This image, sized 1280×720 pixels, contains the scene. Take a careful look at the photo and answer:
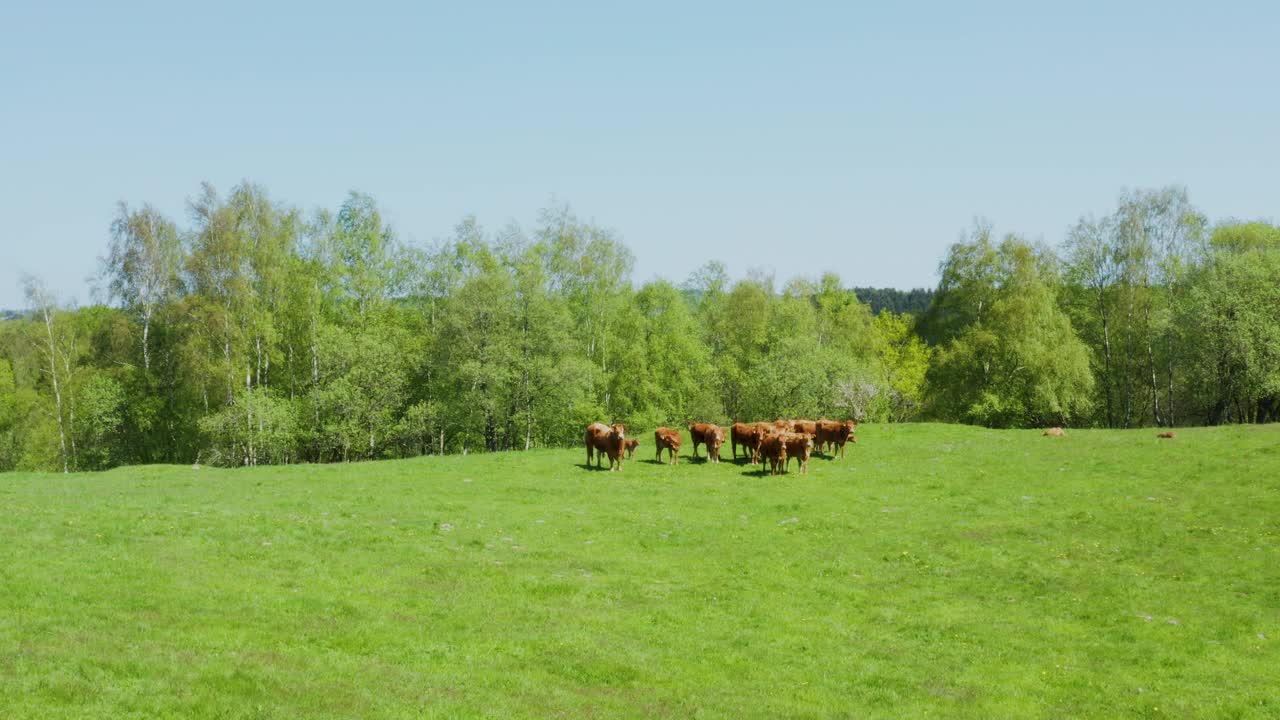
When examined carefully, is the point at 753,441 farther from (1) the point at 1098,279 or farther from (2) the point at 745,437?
(1) the point at 1098,279

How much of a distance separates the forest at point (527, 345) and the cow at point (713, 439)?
20611 mm

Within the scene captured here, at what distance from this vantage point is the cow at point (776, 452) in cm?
3709

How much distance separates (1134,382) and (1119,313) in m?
9.45

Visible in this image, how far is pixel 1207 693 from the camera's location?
1488 centimetres

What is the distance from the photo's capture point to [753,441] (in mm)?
41000

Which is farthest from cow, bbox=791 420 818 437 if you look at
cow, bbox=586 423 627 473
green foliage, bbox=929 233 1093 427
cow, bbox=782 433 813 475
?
green foliage, bbox=929 233 1093 427

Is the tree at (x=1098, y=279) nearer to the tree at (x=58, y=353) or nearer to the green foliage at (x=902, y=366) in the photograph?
the green foliage at (x=902, y=366)

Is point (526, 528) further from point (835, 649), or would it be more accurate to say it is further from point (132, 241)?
point (132, 241)

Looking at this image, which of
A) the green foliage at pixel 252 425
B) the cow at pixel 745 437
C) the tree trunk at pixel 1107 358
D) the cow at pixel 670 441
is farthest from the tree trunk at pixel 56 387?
the tree trunk at pixel 1107 358

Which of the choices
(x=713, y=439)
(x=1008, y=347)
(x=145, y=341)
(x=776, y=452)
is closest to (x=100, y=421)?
(x=145, y=341)

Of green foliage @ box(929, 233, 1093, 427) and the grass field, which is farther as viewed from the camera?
green foliage @ box(929, 233, 1093, 427)

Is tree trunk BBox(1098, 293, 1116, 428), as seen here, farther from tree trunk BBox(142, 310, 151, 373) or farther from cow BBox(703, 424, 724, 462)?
tree trunk BBox(142, 310, 151, 373)

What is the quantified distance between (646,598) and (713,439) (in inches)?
833

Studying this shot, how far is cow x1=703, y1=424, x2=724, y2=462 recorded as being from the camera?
40531 millimetres
